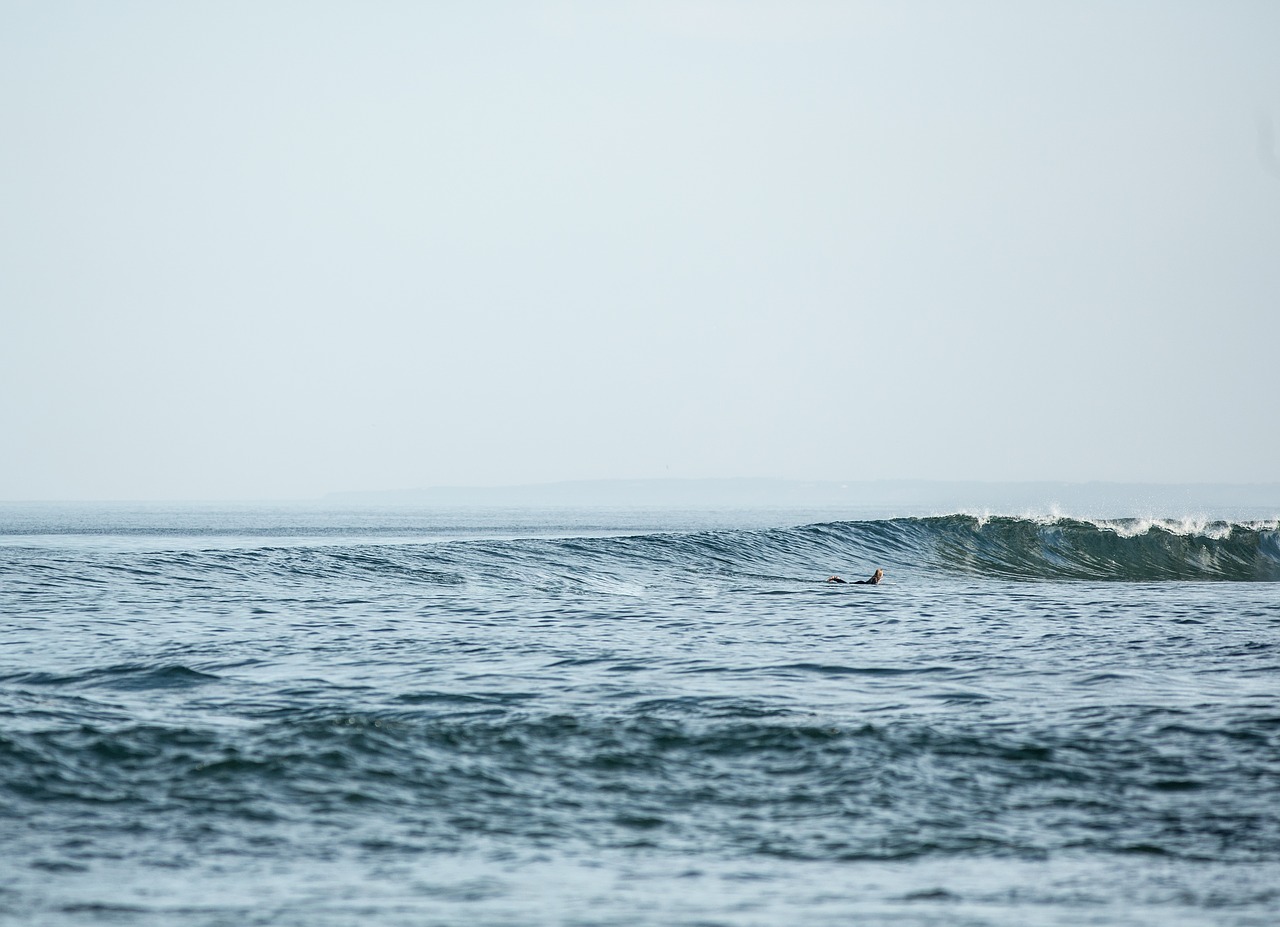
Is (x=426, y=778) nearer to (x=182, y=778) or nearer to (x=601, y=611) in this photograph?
(x=182, y=778)

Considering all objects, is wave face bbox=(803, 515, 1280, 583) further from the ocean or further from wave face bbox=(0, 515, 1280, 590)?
the ocean

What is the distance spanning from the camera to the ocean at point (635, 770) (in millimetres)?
5855

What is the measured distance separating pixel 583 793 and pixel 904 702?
411cm

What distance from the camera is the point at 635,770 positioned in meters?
8.30

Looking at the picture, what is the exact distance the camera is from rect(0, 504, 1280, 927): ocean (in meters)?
5.86

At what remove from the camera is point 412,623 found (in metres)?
17.3

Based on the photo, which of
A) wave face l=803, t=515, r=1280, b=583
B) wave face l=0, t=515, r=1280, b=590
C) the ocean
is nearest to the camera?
the ocean

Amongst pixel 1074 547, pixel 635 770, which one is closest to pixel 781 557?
pixel 1074 547

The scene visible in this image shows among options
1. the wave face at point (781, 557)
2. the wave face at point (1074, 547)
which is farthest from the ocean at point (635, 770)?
the wave face at point (1074, 547)

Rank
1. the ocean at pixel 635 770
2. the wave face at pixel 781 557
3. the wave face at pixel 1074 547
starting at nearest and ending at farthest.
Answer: the ocean at pixel 635 770
the wave face at pixel 781 557
the wave face at pixel 1074 547

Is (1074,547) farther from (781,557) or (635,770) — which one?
(635,770)

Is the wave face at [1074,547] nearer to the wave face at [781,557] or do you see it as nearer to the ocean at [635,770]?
Answer: the wave face at [781,557]

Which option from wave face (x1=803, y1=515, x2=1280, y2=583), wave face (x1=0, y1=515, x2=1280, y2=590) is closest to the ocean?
wave face (x1=0, y1=515, x2=1280, y2=590)

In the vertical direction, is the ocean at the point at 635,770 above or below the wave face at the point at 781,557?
below
